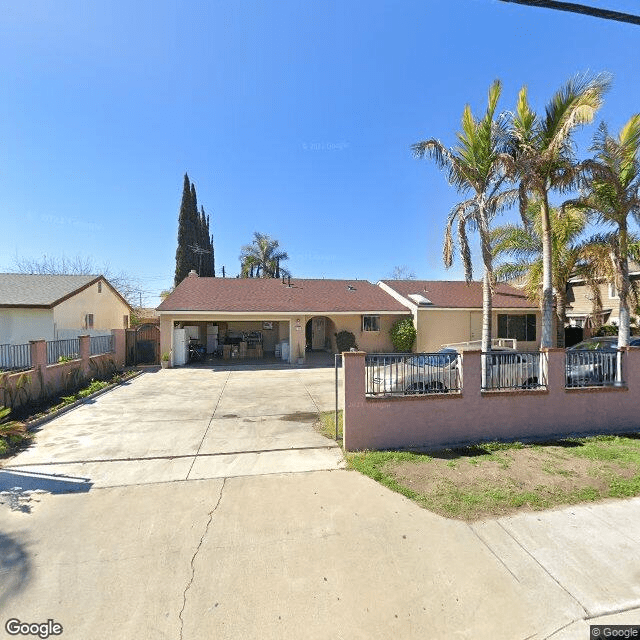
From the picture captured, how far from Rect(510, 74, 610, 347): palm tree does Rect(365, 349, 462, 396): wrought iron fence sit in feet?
11.8

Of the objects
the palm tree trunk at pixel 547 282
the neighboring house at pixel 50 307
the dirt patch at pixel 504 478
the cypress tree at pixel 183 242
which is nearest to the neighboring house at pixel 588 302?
the palm tree trunk at pixel 547 282

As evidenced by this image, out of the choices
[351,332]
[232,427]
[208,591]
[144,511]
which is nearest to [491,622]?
[208,591]

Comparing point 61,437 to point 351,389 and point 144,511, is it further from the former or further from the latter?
point 351,389

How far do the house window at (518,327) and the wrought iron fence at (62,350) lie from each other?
20645 mm

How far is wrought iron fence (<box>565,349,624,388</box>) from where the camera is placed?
7.16 m

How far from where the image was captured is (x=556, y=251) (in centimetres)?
1170

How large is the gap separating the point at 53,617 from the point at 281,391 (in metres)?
8.69

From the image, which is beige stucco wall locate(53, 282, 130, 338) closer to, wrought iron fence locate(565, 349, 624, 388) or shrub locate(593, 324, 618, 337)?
wrought iron fence locate(565, 349, 624, 388)

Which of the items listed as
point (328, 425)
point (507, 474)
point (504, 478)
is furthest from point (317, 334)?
point (504, 478)

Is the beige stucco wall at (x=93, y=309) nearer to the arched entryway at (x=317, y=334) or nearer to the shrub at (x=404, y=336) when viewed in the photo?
the arched entryway at (x=317, y=334)

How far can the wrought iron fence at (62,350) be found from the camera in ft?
35.5

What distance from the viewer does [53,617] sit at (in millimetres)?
2766

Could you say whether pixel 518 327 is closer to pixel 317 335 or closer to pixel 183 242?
pixel 317 335

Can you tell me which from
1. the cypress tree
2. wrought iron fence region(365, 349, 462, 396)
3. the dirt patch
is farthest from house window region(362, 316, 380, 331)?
the cypress tree
